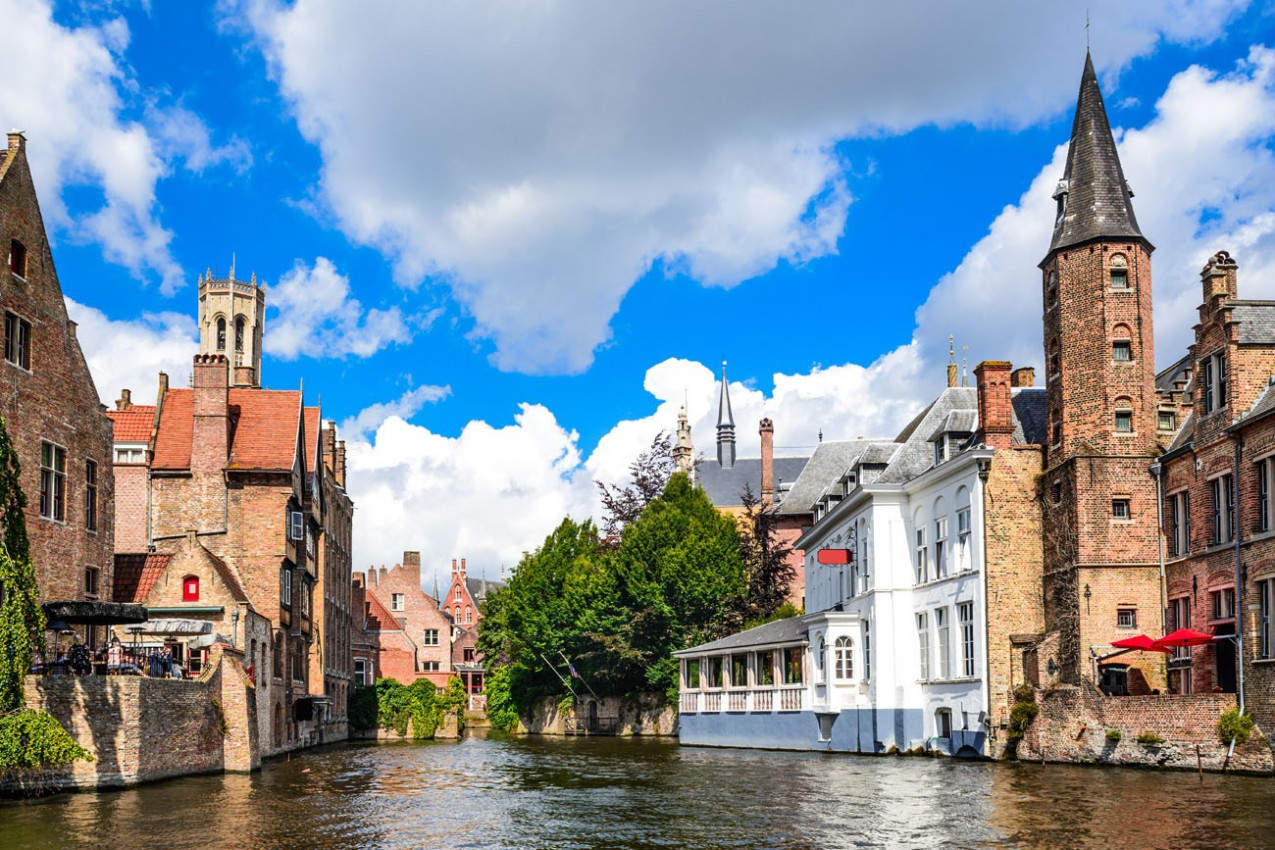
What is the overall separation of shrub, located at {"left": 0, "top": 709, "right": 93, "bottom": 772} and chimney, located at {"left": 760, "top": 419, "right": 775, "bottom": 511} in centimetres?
6347

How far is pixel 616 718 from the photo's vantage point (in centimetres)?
7056

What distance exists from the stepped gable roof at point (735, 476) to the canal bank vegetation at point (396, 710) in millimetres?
34393

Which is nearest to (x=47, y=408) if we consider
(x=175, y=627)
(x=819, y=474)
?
(x=175, y=627)

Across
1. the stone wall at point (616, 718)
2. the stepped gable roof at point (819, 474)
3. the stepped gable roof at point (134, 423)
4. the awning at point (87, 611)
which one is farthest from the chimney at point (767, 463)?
the awning at point (87, 611)

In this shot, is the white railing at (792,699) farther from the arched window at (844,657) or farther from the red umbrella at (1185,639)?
the red umbrella at (1185,639)

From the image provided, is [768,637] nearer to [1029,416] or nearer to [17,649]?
[1029,416]

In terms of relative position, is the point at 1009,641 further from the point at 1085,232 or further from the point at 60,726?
the point at 60,726

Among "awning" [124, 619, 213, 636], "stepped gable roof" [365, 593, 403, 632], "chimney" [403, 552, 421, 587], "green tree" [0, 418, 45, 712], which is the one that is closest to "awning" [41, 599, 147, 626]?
"green tree" [0, 418, 45, 712]

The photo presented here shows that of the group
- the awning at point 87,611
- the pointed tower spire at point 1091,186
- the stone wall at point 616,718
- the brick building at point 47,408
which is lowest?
the stone wall at point 616,718

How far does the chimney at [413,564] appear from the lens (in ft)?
360

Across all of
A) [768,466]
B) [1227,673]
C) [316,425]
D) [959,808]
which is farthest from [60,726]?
[768,466]

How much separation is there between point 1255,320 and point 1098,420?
544 centimetres

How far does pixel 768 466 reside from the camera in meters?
90.6

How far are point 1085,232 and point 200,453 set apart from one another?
31.9 meters
